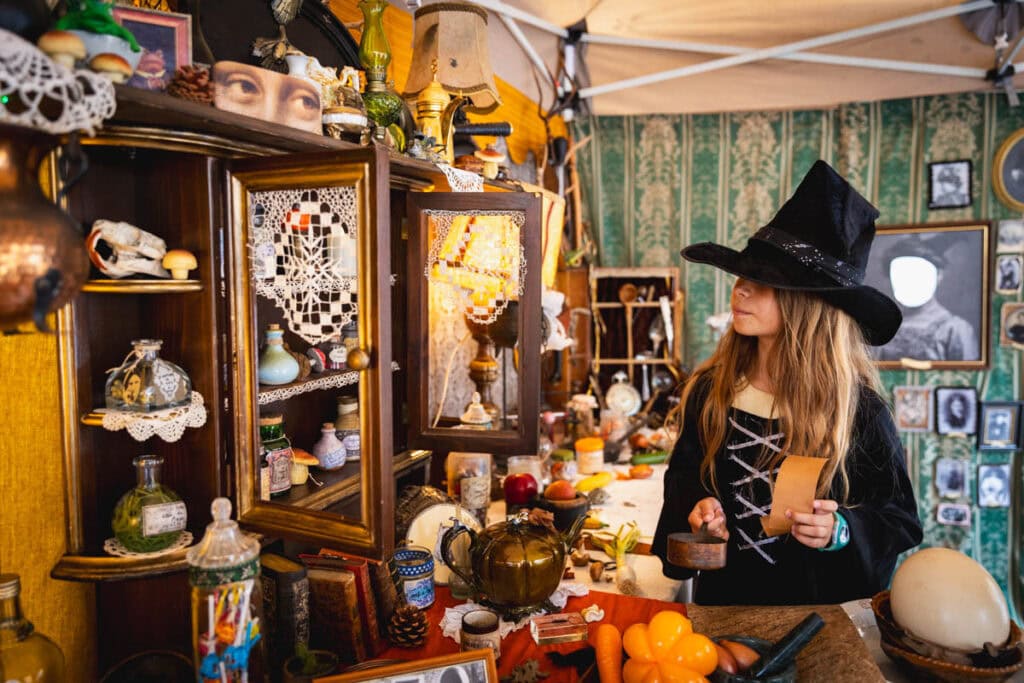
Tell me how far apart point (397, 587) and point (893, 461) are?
129 centimetres

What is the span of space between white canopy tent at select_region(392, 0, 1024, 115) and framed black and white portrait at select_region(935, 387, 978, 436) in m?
1.73

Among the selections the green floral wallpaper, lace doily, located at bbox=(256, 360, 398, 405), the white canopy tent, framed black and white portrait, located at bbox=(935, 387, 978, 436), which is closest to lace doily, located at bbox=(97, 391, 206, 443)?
lace doily, located at bbox=(256, 360, 398, 405)

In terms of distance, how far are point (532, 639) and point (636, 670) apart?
373mm

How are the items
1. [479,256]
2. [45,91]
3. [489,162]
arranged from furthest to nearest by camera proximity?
[489,162] → [479,256] → [45,91]

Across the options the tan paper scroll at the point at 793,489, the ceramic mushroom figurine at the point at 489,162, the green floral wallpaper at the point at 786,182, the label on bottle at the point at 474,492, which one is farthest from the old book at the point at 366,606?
the green floral wallpaper at the point at 786,182

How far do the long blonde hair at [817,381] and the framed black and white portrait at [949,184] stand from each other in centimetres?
282

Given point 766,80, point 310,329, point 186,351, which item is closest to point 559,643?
point 310,329

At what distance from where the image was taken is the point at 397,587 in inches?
69.9

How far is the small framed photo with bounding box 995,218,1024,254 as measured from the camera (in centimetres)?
405

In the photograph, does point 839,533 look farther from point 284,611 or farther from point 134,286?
point 134,286

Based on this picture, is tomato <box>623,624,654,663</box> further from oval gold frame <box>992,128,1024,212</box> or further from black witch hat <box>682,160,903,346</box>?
oval gold frame <box>992,128,1024,212</box>

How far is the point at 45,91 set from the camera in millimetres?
973

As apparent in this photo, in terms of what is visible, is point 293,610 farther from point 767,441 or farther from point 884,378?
point 884,378

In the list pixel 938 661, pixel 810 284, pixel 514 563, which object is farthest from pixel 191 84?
pixel 938 661
